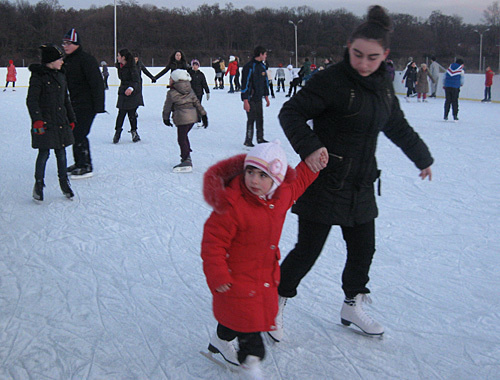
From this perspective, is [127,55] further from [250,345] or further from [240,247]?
[250,345]

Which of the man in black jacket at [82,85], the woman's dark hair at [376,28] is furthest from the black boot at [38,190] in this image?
the woman's dark hair at [376,28]

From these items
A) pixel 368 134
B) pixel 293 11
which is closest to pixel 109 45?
pixel 293 11

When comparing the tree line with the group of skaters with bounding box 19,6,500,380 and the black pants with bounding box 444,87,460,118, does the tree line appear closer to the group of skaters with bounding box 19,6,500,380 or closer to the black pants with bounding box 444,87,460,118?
the black pants with bounding box 444,87,460,118

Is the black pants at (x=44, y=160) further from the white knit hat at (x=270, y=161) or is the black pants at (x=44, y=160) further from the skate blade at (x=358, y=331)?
the white knit hat at (x=270, y=161)

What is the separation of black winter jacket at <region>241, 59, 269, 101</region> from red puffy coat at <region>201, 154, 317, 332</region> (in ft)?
17.2

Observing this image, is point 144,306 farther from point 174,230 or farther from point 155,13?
point 155,13

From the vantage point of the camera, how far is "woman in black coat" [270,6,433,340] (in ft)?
6.64

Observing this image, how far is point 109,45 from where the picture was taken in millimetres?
48125

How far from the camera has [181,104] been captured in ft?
19.1

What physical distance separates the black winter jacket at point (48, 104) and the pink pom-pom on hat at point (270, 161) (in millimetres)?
3172

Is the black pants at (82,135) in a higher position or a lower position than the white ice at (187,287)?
higher

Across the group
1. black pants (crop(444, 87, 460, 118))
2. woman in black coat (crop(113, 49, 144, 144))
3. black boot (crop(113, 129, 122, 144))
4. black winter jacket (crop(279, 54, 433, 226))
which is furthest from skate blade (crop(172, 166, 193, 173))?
black pants (crop(444, 87, 460, 118))

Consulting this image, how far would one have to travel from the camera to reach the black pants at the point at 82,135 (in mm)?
5492

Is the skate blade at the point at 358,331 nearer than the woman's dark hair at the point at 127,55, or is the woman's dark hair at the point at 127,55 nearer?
the skate blade at the point at 358,331
